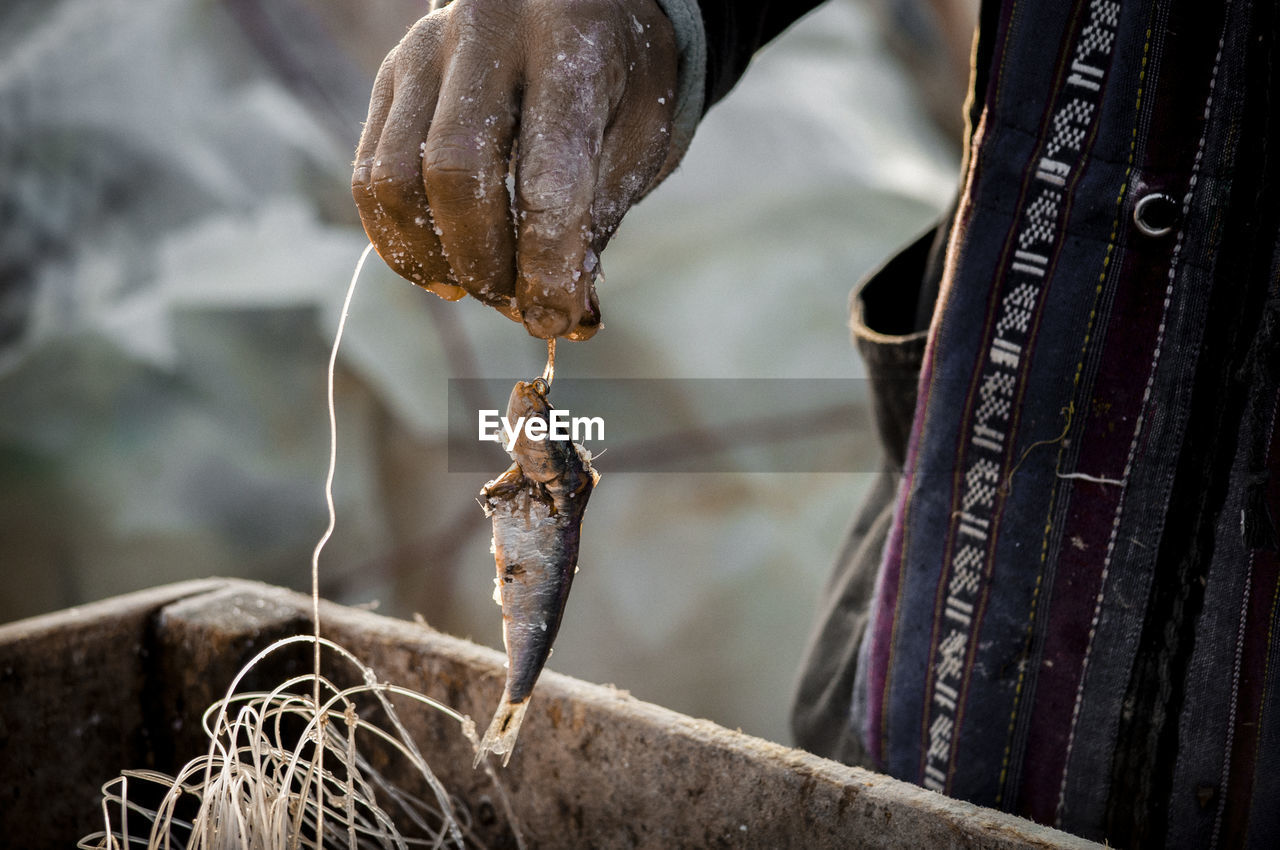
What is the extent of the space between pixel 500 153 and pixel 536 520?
0.46 m

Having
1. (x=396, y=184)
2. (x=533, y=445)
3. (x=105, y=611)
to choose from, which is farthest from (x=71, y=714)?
(x=396, y=184)

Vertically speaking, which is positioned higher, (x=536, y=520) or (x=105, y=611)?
(x=536, y=520)

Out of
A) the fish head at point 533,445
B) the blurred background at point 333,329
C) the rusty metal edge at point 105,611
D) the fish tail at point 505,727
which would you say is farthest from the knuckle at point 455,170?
the blurred background at point 333,329

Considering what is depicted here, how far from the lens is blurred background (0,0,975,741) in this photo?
343 centimetres

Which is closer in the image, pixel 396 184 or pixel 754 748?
pixel 396 184

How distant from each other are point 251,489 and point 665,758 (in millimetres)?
2842

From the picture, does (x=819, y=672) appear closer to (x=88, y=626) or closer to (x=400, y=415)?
(x=88, y=626)

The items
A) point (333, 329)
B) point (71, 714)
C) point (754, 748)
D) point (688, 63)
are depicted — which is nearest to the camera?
point (754, 748)

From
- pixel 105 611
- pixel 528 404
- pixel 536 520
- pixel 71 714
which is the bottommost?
Answer: pixel 71 714

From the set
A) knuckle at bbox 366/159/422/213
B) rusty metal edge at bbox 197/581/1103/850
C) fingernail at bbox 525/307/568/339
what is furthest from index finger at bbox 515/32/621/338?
rusty metal edge at bbox 197/581/1103/850

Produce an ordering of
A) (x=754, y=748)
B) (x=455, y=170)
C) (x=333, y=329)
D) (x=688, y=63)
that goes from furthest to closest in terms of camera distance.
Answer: (x=333, y=329) < (x=688, y=63) < (x=754, y=748) < (x=455, y=170)

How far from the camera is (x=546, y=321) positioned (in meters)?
1.01

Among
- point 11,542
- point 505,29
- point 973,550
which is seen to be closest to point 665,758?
point 973,550

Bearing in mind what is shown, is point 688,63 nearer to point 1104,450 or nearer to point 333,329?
point 1104,450
